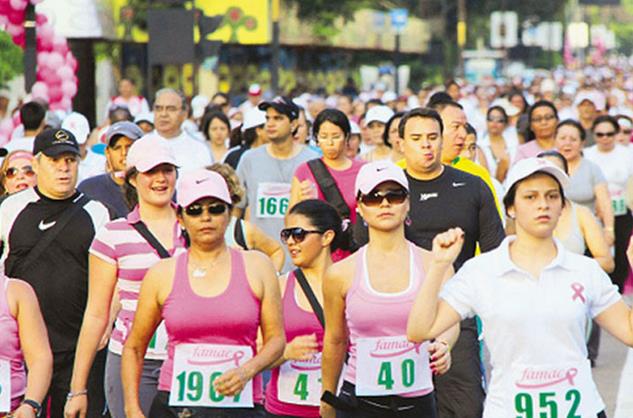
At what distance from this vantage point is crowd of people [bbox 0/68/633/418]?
21.7 ft

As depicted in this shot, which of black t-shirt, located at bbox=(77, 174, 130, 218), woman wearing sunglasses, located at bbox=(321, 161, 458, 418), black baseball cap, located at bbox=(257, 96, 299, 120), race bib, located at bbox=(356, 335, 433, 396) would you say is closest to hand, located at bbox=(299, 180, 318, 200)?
black t-shirt, located at bbox=(77, 174, 130, 218)

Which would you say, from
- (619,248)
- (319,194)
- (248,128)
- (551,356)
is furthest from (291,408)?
(619,248)

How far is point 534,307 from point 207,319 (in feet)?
4.35

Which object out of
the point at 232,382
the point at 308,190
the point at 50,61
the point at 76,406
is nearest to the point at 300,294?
the point at 76,406

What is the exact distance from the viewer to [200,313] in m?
7.16

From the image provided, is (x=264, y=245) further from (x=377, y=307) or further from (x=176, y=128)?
(x=176, y=128)

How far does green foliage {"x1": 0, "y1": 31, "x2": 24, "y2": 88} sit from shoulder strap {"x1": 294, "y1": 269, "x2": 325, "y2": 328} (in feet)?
55.1

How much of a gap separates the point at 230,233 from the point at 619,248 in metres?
7.13

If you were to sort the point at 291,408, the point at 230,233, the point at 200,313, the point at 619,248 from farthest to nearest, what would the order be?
the point at 619,248 → the point at 230,233 → the point at 291,408 → the point at 200,313

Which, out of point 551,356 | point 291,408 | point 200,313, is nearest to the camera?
point 551,356

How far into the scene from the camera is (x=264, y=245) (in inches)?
396

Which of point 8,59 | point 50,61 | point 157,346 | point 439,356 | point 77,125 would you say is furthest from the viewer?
point 8,59

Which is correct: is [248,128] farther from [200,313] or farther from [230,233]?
[200,313]

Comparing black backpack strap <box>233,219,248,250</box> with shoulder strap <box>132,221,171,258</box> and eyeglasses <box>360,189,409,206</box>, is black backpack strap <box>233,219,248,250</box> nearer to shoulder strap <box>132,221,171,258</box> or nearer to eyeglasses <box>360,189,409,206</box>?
shoulder strap <box>132,221,171,258</box>
